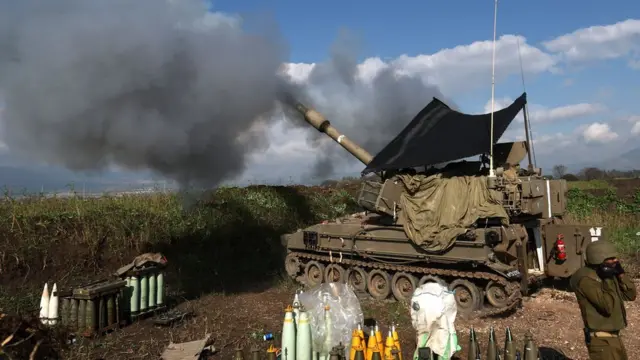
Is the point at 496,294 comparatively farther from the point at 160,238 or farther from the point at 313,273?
the point at 160,238

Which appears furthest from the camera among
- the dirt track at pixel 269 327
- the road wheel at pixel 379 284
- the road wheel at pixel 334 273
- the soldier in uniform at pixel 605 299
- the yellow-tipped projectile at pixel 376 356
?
the road wheel at pixel 334 273

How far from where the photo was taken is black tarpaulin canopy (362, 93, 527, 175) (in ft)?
33.6

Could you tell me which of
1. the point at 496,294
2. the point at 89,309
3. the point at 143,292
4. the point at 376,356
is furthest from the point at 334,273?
the point at 376,356

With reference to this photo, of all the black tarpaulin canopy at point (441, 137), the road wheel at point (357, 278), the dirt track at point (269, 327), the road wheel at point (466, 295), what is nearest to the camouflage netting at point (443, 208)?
the black tarpaulin canopy at point (441, 137)

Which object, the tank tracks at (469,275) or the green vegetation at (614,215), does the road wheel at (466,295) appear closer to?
the tank tracks at (469,275)

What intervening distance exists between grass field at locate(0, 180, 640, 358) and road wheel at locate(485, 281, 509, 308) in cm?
537

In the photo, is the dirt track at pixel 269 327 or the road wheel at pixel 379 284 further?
the road wheel at pixel 379 284

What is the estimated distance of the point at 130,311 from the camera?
8523 mm

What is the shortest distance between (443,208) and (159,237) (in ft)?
25.7

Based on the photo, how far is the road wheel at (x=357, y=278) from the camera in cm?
1114

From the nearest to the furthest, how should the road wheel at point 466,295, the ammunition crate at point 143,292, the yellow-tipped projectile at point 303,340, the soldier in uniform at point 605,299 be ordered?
1. the soldier in uniform at point 605,299
2. the yellow-tipped projectile at point 303,340
3. the ammunition crate at point 143,292
4. the road wheel at point 466,295

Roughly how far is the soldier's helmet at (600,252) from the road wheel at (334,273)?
277 inches

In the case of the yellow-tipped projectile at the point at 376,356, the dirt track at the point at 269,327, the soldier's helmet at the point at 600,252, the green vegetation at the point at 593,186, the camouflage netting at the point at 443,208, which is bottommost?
the dirt track at the point at 269,327

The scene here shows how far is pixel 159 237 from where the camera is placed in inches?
548
